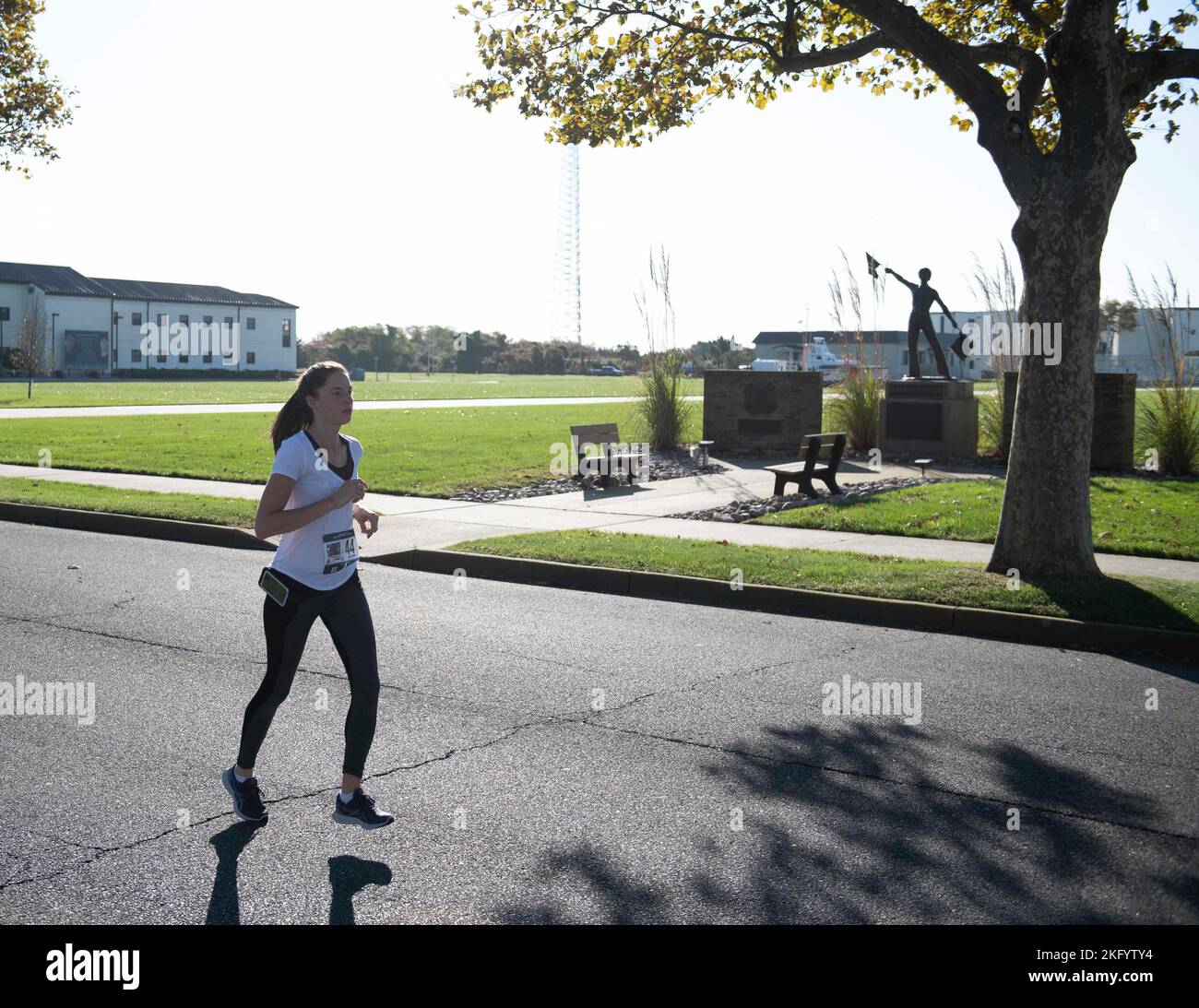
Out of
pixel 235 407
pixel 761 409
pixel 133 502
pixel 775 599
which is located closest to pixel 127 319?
pixel 235 407

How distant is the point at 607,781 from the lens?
218 inches

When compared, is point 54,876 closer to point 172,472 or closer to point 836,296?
point 172,472

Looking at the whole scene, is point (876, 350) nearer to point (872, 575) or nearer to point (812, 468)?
point (812, 468)

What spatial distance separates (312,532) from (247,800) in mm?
1114

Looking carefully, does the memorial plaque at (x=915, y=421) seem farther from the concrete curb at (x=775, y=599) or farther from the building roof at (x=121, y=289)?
the building roof at (x=121, y=289)

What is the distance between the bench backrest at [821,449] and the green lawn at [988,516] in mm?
878

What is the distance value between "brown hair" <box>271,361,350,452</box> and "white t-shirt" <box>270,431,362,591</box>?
8 cm

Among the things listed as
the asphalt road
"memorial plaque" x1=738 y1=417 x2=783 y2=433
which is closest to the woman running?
the asphalt road

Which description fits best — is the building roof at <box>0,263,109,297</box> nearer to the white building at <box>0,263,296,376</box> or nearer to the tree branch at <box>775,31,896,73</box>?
the white building at <box>0,263,296,376</box>

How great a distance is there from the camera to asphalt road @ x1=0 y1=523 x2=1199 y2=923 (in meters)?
4.32

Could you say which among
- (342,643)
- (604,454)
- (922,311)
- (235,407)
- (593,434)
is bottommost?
(342,643)

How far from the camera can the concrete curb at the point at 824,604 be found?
844 cm

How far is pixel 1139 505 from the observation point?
15.1 metres

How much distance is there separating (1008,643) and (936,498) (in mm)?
7384
